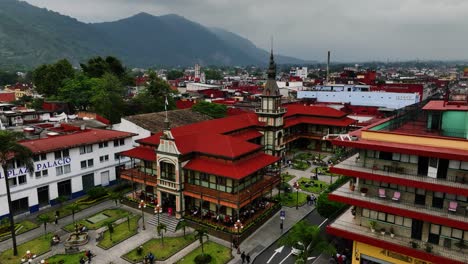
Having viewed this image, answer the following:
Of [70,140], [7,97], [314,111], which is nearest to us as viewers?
Result: [70,140]

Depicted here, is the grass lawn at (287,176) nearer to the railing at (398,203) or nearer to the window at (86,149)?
the railing at (398,203)

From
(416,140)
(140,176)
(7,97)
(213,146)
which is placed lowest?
(140,176)

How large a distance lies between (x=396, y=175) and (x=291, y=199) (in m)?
23.6

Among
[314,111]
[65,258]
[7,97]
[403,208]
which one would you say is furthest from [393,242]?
[7,97]

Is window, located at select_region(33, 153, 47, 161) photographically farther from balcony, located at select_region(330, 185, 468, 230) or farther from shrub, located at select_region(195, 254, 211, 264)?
balcony, located at select_region(330, 185, 468, 230)

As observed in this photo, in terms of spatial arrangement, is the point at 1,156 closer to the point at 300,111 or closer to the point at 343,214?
the point at 343,214

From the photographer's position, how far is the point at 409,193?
94.9 ft

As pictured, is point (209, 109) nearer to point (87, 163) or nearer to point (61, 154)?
point (87, 163)

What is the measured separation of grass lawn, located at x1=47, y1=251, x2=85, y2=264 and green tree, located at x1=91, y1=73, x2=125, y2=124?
1975 inches

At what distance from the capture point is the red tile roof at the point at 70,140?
1848 inches

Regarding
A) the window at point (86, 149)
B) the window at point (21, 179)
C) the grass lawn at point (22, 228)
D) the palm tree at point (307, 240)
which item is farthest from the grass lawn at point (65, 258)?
the palm tree at point (307, 240)

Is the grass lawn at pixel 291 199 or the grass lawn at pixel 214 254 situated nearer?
the grass lawn at pixel 214 254

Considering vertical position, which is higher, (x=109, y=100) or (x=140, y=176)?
(x=109, y=100)

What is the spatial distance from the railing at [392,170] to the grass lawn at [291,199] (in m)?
17.4
